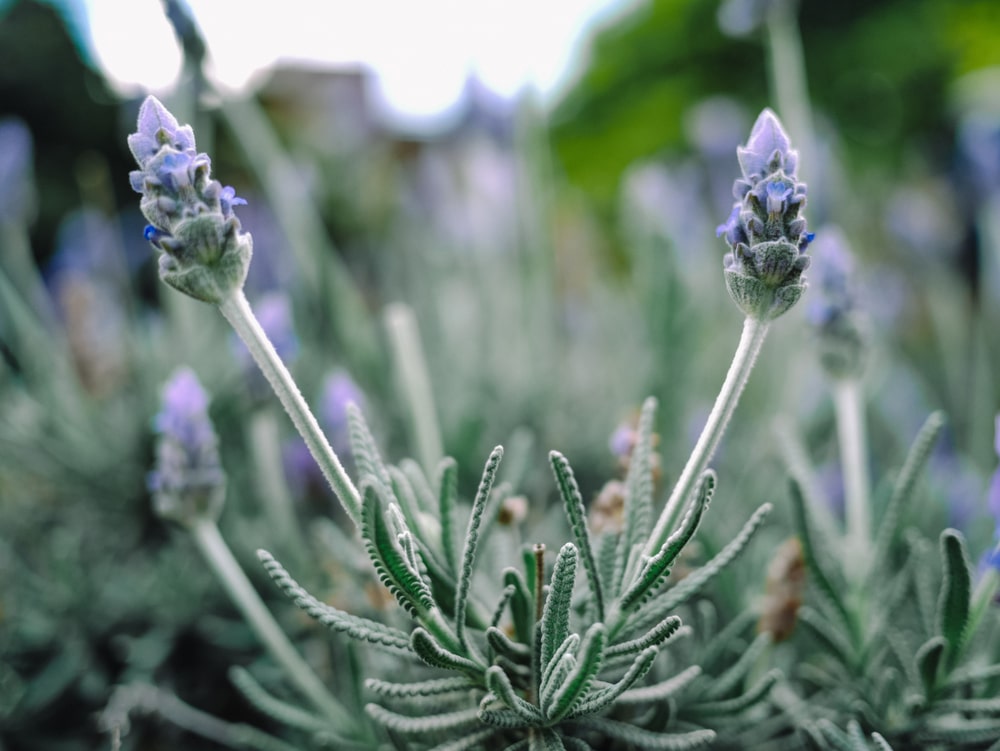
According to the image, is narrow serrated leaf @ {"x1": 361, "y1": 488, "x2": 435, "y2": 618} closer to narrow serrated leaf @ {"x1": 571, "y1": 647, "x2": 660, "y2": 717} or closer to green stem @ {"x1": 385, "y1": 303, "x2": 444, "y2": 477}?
narrow serrated leaf @ {"x1": 571, "y1": 647, "x2": 660, "y2": 717}

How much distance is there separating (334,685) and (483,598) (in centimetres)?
24

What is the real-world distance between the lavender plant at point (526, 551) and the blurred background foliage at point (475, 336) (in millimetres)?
159

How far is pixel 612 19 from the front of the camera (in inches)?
96.5

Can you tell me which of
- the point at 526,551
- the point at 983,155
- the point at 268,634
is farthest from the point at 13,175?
the point at 983,155

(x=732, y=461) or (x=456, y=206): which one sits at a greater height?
(x=456, y=206)

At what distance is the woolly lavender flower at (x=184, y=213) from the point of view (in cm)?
36

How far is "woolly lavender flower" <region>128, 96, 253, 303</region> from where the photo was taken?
36cm

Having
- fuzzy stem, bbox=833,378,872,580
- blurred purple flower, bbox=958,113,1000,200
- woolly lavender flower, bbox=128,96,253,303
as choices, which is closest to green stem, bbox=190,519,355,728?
woolly lavender flower, bbox=128,96,253,303

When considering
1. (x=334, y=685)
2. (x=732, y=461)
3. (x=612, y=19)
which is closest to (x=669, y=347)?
(x=732, y=461)

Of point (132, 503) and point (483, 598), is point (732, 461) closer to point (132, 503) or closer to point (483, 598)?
point (483, 598)

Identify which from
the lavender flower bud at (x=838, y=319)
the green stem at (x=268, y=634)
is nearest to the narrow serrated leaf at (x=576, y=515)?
the green stem at (x=268, y=634)

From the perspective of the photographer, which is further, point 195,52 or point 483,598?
point 195,52

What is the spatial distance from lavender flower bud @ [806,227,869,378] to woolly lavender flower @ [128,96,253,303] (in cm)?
43

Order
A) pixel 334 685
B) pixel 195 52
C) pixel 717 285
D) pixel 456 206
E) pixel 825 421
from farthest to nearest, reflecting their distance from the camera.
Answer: pixel 456 206 → pixel 717 285 → pixel 825 421 → pixel 195 52 → pixel 334 685
